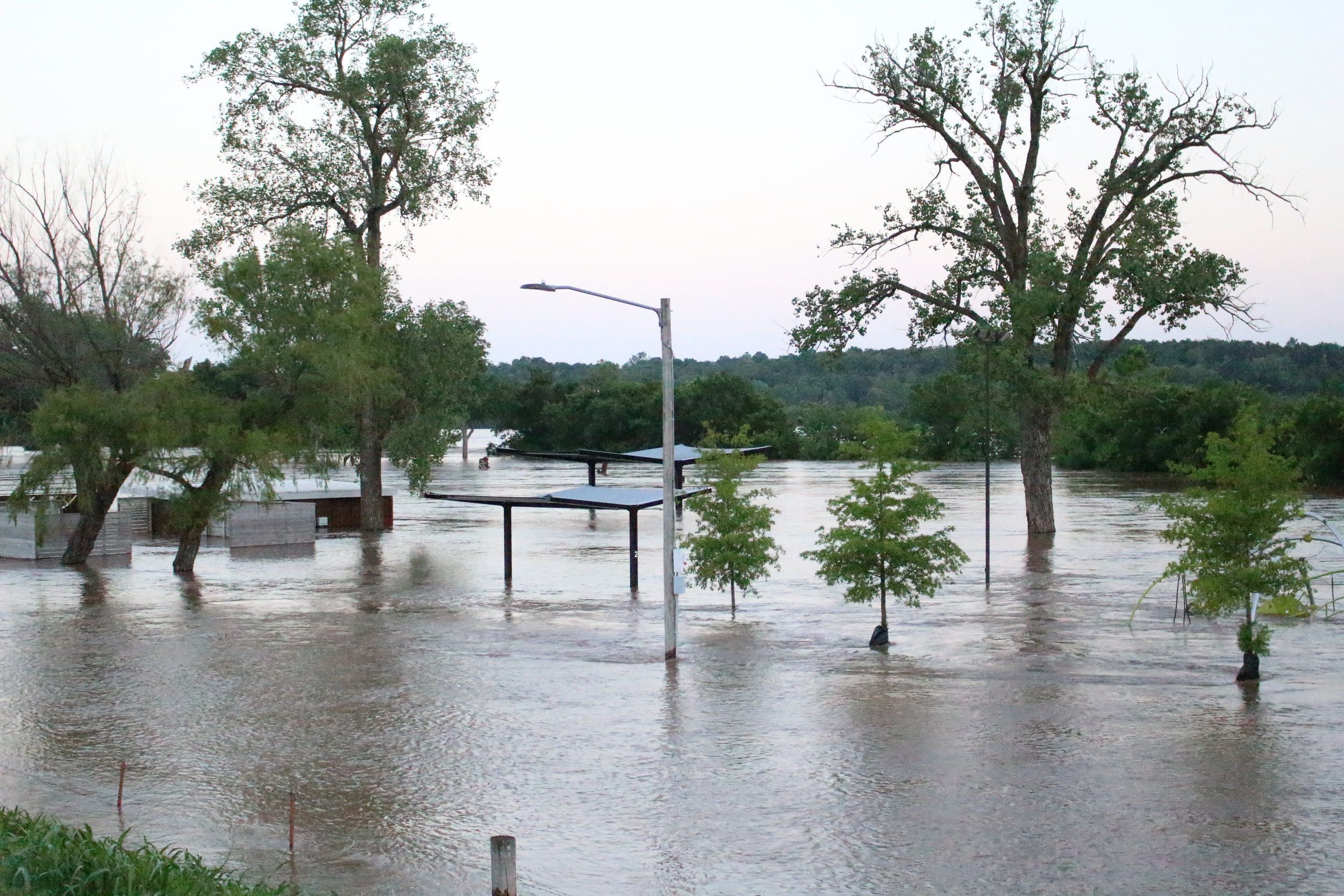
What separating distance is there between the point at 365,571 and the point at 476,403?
14.1 meters

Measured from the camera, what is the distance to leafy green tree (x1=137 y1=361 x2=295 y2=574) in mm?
29938

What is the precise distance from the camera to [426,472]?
42875mm

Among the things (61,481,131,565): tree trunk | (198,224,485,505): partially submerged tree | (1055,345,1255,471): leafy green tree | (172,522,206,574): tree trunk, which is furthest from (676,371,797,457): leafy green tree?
(172,522,206,574): tree trunk

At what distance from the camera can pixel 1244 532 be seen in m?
18.0

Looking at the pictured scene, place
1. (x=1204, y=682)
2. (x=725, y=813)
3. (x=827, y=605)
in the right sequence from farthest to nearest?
(x=827, y=605), (x=1204, y=682), (x=725, y=813)

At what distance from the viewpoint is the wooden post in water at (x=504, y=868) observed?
736cm

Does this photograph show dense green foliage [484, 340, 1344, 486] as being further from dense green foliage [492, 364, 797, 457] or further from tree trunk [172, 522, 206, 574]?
tree trunk [172, 522, 206, 574]

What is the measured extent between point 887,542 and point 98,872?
600 inches

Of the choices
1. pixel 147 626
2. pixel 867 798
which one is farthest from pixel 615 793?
pixel 147 626

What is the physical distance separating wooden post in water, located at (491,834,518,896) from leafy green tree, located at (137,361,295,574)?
24.3 meters

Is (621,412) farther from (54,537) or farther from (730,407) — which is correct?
(54,537)

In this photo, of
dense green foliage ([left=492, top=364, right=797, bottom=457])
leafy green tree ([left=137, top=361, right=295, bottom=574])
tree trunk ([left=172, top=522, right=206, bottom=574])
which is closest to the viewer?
leafy green tree ([left=137, top=361, right=295, bottom=574])

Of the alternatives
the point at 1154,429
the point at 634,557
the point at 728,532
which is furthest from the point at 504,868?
the point at 1154,429

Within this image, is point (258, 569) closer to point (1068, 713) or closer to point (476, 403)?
point (476, 403)
